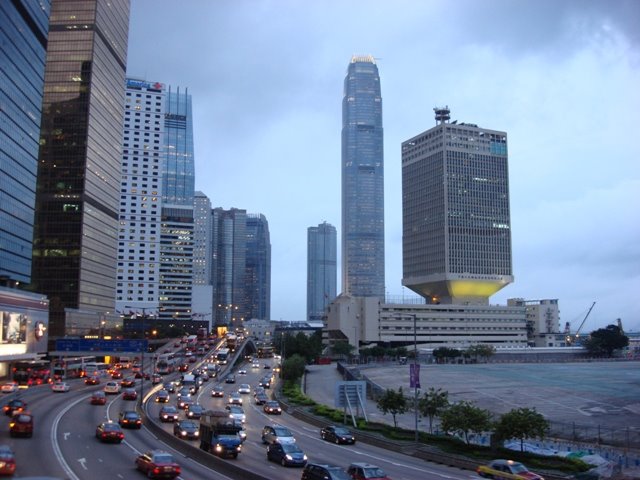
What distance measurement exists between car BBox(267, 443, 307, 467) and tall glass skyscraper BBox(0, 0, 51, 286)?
75.7 meters

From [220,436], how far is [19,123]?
8144 cm

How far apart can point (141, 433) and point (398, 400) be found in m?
22.6

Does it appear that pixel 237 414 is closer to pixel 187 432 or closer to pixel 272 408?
pixel 187 432

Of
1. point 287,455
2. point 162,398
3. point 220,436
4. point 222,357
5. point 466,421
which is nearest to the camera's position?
point 287,455

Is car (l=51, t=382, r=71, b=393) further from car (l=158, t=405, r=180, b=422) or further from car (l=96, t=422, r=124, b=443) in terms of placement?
car (l=96, t=422, r=124, b=443)

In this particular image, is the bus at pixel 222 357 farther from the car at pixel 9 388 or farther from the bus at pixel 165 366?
the car at pixel 9 388

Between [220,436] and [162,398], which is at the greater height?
[220,436]

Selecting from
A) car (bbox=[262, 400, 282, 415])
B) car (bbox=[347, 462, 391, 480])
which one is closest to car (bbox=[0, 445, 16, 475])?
car (bbox=[347, 462, 391, 480])

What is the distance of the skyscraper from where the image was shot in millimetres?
160125

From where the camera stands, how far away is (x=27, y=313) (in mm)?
90625

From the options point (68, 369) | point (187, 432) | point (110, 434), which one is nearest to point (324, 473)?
point (187, 432)

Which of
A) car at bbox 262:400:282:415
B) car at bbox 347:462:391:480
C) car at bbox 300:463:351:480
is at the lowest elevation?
car at bbox 262:400:282:415

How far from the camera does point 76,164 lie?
539ft

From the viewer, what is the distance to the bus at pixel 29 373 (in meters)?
94.8
